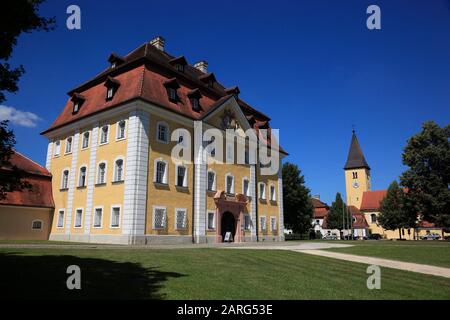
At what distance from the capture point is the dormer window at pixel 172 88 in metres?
28.6

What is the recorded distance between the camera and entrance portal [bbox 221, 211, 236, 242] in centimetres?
3198

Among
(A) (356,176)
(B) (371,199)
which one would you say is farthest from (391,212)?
(A) (356,176)

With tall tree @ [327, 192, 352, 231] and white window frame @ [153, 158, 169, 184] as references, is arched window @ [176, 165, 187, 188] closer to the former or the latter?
white window frame @ [153, 158, 169, 184]

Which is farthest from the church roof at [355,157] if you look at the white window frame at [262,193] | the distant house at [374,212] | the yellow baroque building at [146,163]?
the yellow baroque building at [146,163]

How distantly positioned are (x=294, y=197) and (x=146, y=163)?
27576mm

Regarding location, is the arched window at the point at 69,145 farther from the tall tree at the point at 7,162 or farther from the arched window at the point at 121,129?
the tall tree at the point at 7,162

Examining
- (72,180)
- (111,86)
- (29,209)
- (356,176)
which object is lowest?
(29,209)

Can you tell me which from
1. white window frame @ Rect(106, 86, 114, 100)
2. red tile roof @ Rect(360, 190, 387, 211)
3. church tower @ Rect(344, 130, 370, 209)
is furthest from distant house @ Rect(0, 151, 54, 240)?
church tower @ Rect(344, 130, 370, 209)

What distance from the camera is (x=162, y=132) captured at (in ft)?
90.8

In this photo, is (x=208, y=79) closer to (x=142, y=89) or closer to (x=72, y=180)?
(x=142, y=89)

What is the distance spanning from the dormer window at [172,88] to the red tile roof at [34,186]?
13.5m

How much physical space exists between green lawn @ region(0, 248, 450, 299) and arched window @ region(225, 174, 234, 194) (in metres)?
20.7
